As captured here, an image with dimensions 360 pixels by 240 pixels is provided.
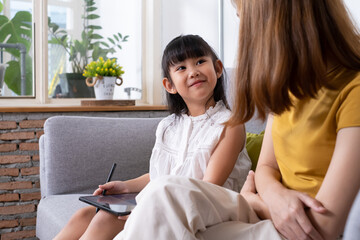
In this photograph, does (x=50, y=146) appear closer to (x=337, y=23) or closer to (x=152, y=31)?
(x=337, y=23)

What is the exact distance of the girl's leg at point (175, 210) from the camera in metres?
0.82

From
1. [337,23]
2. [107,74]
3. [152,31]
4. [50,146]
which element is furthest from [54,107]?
[337,23]

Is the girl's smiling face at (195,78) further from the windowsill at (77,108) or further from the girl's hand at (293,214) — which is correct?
the windowsill at (77,108)

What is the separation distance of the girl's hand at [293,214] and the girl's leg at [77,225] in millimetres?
808

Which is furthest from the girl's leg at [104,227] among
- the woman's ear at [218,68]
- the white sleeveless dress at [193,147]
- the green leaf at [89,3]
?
the green leaf at [89,3]

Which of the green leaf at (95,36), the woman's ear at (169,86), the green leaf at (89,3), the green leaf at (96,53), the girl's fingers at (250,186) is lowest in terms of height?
the girl's fingers at (250,186)

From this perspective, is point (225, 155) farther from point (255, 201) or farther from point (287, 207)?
point (287, 207)

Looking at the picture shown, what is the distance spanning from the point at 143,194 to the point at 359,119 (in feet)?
1.45

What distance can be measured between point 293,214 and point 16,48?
101 inches

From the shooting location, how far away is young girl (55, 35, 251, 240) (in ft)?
4.96

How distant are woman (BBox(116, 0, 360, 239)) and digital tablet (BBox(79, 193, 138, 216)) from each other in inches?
15.1

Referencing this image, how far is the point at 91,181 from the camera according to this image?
1.98 metres

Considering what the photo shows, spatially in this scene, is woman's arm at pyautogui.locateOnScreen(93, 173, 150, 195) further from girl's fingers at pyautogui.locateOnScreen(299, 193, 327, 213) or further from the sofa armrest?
girl's fingers at pyautogui.locateOnScreen(299, 193, 327, 213)

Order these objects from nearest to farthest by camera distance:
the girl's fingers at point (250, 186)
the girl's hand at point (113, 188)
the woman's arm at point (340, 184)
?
the woman's arm at point (340, 184)
the girl's fingers at point (250, 186)
the girl's hand at point (113, 188)
